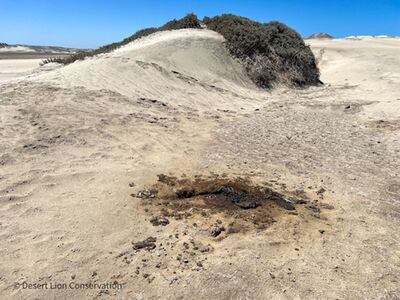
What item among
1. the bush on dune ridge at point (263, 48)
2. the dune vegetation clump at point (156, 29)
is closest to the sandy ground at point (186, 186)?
the bush on dune ridge at point (263, 48)

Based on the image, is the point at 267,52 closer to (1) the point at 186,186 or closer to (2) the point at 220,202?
(1) the point at 186,186

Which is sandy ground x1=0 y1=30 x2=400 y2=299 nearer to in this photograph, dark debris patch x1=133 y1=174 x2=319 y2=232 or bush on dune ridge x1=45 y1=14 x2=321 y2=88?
dark debris patch x1=133 y1=174 x2=319 y2=232

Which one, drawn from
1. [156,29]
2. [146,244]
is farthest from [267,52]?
[146,244]

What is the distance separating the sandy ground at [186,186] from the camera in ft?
14.0

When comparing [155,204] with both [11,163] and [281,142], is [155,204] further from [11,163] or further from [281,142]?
[281,142]

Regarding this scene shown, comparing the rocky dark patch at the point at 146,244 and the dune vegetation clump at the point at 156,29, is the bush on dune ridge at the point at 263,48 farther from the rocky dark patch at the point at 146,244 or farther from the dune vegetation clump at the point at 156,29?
the rocky dark patch at the point at 146,244

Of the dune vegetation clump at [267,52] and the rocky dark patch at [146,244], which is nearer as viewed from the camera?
the rocky dark patch at [146,244]

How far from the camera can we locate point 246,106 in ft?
38.9

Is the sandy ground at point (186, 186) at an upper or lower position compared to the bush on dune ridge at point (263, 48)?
lower

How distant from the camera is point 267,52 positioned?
617 inches

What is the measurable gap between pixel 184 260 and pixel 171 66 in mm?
9454

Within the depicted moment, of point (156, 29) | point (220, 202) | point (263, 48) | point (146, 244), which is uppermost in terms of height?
point (156, 29)

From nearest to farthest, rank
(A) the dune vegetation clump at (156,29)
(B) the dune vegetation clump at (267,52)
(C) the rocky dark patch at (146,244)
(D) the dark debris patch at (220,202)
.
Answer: (C) the rocky dark patch at (146,244), (D) the dark debris patch at (220,202), (B) the dune vegetation clump at (267,52), (A) the dune vegetation clump at (156,29)

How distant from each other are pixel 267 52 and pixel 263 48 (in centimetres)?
21
